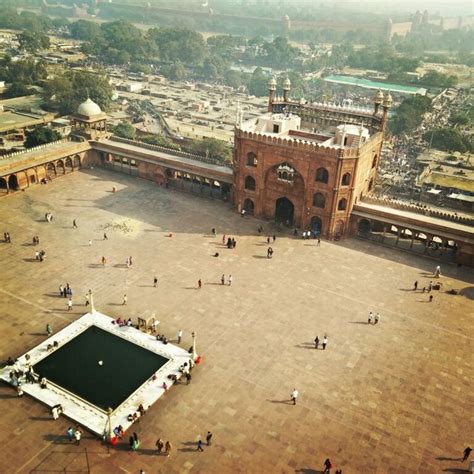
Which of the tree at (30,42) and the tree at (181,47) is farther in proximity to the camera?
the tree at (181,47)

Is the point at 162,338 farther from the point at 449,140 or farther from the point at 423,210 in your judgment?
the point at 449,140

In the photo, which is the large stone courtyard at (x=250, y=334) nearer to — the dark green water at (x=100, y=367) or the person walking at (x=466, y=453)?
the person walking at (x=466, y=453)

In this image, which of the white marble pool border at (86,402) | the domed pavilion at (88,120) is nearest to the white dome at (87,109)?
the domed pavilion at (88,120)

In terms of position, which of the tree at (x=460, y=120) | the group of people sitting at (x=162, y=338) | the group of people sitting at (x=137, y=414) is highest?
the tree at (x=460, y=120)

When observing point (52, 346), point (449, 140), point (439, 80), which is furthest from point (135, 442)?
point (439, 80)

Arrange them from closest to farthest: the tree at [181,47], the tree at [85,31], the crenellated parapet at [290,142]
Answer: the crenellated parapet at [290,142] → the tree at [181,47] → the tree at [85,31]

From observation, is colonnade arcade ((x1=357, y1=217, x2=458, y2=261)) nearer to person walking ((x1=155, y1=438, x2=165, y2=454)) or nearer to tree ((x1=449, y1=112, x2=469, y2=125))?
person walking ((x1=155, y1=438, x2=165, y2=454))

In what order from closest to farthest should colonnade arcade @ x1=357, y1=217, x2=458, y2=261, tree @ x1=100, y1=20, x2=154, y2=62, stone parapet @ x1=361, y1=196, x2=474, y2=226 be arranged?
stone parapet @ x1=361, y1=196, x2=474, y2=226
colonnade arcade @ x1=357, y1=217, x2=458, y2=261
tree @ x1=100, y1=20, x2=154, y2=62

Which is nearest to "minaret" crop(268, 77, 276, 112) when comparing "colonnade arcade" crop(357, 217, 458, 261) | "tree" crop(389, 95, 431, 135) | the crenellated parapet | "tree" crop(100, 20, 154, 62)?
the crenellated parapet
